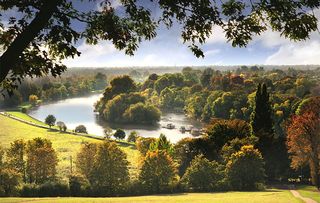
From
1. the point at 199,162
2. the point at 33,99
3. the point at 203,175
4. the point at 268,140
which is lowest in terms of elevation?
the point at 33,99

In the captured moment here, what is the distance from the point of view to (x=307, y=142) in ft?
176

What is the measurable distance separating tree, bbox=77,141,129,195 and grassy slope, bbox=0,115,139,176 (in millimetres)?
8013

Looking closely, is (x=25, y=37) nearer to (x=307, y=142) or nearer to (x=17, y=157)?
(x=17, y=157)

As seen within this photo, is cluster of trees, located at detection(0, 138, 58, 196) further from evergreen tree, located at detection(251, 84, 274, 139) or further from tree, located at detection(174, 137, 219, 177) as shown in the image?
evergreen tree, located at detection(251, 84, 274, 139)

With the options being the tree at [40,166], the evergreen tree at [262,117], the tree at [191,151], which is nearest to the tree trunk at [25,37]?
the tree at [40,166]

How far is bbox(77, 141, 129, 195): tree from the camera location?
49.8 metres

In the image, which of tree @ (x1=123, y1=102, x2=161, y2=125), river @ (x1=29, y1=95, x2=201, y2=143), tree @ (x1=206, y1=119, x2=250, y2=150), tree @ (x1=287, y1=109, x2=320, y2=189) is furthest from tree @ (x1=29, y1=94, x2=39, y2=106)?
tree @ (x1=287, y1=109, x2=320, y2=189)

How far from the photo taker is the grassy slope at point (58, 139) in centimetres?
6819

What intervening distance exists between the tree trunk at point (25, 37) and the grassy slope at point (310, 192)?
37.1 m

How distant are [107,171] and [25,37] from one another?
41.8 meters

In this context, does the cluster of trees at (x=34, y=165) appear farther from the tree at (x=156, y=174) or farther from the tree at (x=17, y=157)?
the tree at (x=156, y=174)

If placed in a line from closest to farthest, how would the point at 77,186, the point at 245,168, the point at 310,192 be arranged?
the point at 310,192
the point at 77,186
the point at 245,168

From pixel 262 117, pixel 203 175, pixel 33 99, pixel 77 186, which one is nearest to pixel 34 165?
pixel 77 186

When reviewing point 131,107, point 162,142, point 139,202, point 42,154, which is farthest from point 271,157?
point 131,107
